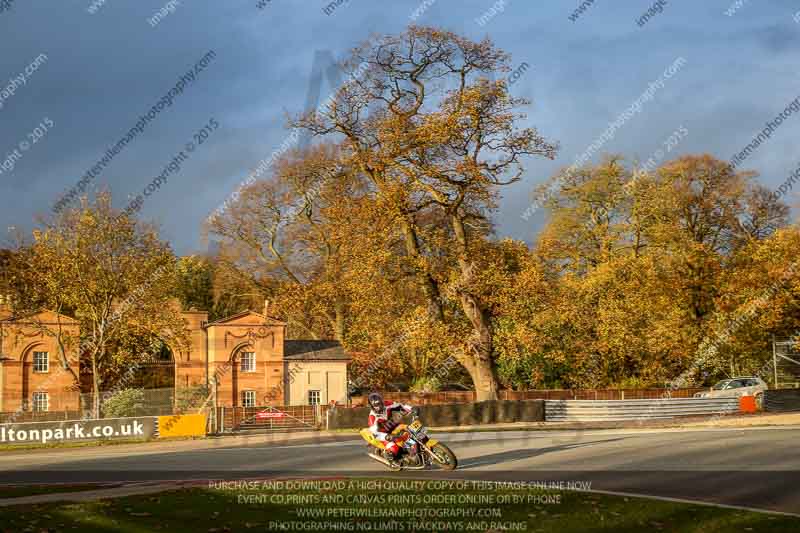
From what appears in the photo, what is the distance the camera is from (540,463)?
851 inches

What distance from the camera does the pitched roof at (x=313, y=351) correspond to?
55781mm

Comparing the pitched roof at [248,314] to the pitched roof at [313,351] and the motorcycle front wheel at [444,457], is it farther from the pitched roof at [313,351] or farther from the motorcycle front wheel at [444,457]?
the motorcycle front wheel at [444,457]

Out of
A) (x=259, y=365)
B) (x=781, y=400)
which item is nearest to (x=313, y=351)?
(x=259, y=365)

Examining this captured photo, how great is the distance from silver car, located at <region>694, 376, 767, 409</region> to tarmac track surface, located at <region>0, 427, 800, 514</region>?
14715 mm

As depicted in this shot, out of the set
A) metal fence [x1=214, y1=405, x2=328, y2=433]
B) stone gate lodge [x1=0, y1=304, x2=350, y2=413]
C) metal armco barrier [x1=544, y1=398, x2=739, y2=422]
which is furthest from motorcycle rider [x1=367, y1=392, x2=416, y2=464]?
stone gate lodge [x1=0, y1=304, x2=350, y2=413]

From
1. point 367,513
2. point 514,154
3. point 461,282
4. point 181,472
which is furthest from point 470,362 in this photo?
point 367,513

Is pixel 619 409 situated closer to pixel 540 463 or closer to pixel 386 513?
pixel 540 463

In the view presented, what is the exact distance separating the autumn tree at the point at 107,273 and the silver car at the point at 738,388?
92.4 ft

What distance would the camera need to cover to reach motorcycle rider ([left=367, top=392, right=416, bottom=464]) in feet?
66.4

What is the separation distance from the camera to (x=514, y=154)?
4241 cm

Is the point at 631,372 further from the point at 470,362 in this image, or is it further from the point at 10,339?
the point at 10,339

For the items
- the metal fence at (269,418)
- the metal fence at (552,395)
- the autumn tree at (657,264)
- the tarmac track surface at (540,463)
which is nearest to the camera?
the tarmac track surface at (540,463)

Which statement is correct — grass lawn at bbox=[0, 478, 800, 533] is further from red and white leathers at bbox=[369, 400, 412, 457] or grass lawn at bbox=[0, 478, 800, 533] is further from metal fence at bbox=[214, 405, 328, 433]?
metal fence at bbox=[214, 405, 328, 433]

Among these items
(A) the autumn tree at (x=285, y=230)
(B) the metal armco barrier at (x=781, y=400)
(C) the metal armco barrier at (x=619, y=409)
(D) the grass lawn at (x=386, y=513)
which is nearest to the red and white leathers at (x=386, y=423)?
(D) the grass lawn at (x=386, y=513)
